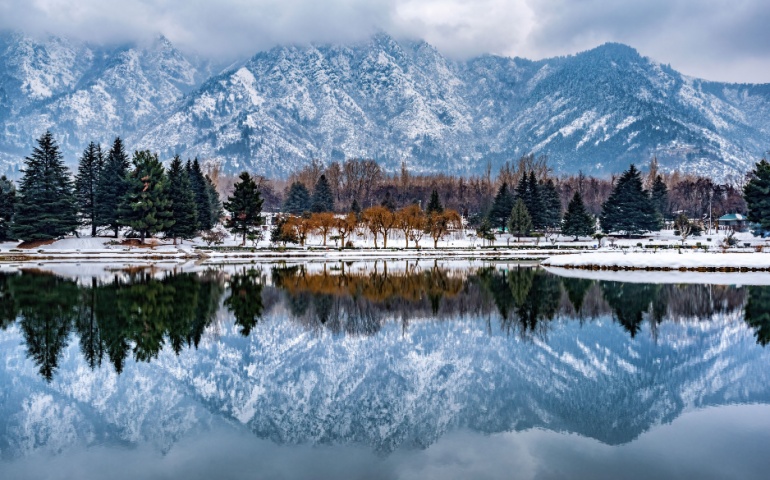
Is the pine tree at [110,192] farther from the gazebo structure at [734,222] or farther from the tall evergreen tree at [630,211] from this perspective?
the gazebo structure at [734,222]

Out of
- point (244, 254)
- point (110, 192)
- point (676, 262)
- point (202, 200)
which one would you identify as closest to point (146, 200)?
point (110, 192)

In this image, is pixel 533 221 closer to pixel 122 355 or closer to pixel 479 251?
pixel 479 251

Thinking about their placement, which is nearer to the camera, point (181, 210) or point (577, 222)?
point (181, 210)

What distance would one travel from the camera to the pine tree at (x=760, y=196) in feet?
259

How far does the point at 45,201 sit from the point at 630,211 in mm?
85983

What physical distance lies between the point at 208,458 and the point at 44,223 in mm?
72075

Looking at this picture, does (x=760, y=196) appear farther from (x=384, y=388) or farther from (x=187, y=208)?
(x=384, y=388)

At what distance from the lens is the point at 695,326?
22109 millimetres

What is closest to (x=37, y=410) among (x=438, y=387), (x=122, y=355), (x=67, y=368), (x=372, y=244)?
(x=67, y=368)

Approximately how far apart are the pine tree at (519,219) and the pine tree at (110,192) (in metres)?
57.4

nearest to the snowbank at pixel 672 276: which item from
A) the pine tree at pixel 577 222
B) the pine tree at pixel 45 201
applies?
the pine tree at pixel 577 222

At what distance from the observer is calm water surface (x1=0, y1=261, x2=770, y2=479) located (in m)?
10.2

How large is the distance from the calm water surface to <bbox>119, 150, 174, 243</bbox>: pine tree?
47766mm

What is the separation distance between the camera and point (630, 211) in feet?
324
